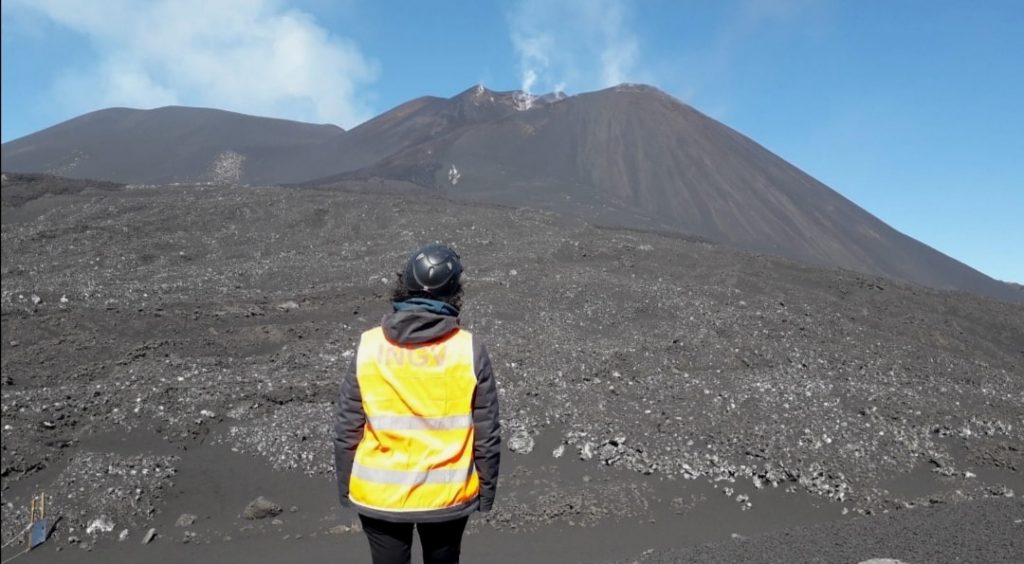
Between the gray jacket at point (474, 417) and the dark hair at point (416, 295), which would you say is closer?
the gray jacket at point (474, 417)

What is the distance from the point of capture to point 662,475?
8.37 metres

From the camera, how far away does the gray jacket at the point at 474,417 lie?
2.59 m

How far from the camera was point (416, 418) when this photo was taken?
2.59m

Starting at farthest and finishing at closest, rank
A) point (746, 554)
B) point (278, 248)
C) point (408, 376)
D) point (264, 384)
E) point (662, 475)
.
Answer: point (278, 248)
point (264, 384)
point (662, 475)
point (746, 554)
point (408, 376)

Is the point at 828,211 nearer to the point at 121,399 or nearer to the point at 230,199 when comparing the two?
the point at 230,199

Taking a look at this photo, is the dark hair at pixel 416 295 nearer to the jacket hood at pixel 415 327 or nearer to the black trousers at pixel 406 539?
the jacket hood at pixel 415 327

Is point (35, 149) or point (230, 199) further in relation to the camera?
point (35, 149)

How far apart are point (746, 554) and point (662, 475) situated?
2.90 metres

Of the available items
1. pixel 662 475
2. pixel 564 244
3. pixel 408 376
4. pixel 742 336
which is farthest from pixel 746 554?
pixel 564 244

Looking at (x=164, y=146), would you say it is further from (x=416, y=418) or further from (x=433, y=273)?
(x=416, y=418)

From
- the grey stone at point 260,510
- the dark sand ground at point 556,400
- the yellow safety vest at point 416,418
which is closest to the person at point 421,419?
the yellow safety vest at point 416,418

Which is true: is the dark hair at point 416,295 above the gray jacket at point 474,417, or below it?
above

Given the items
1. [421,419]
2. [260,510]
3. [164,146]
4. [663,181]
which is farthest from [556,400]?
[164,146]

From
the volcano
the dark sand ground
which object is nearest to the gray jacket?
the dark sand ground
